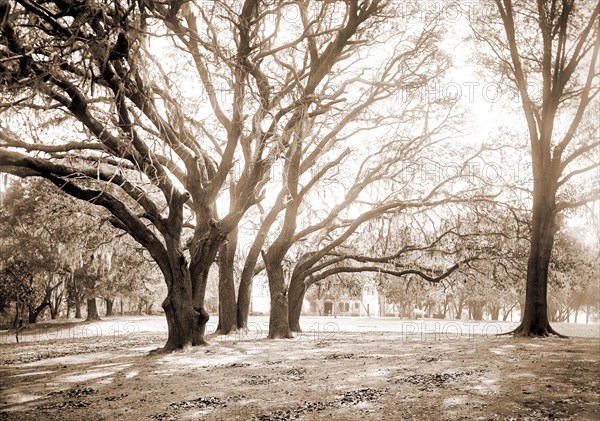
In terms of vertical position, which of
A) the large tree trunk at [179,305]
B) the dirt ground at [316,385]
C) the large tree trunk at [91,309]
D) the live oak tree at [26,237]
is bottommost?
the large tree trunk at [91,309]

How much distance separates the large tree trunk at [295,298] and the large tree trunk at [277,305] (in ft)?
6.84

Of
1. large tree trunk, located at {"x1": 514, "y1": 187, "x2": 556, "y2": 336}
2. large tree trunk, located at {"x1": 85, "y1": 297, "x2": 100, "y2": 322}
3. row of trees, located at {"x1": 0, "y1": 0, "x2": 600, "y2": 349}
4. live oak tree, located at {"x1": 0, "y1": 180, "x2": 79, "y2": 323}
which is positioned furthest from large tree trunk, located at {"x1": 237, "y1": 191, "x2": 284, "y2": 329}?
large tree trunk, located at {"x1": 85, "y1": 297, "x2": 100, "y2": 322}

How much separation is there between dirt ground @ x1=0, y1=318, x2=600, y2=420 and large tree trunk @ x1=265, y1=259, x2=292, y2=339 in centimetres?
445

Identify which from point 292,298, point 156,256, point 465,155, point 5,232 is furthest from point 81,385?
point 5,232

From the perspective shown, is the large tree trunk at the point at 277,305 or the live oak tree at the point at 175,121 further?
the large tree trunk at the point at 277,305

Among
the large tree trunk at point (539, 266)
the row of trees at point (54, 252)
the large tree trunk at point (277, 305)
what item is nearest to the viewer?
the large tree trunk at point (539, 266)

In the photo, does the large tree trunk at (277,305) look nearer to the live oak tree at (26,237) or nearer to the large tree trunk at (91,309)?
the live oak tree at (26,237)

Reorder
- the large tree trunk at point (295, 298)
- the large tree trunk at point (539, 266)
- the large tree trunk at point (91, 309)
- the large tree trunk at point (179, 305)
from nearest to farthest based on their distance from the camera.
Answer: the large tree trunk at point (179, 305)
the large tree trunk at point (539, 266)
the large tree trunk at point (295, 298)
the large tree trunk at point (91, 309)

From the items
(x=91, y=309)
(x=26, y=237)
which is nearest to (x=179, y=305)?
(x=26, y=237)

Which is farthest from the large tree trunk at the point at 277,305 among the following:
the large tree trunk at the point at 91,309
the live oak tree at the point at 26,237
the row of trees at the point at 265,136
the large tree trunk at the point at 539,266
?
the large tree trunk at the point at 91,309

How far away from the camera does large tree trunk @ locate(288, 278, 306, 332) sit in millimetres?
18891

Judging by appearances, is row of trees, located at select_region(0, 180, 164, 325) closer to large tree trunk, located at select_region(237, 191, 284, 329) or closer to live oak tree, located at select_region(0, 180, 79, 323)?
live oak tree, located at select_region(0, 180, 79, 323)

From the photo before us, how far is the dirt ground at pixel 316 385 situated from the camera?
5.94m

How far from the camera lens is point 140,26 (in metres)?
7.49
